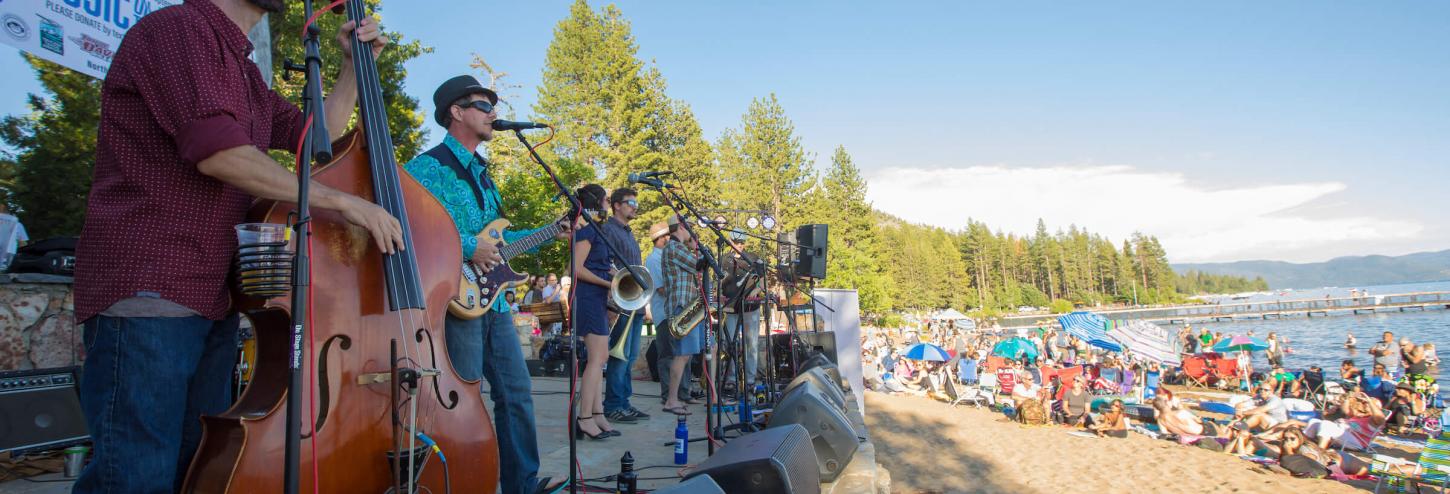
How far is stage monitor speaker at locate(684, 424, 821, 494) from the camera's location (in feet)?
9.46

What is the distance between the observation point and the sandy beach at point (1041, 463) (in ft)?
41.3

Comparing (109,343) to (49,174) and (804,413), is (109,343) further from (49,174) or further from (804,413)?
(49,174)

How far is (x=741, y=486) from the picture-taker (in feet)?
9.51

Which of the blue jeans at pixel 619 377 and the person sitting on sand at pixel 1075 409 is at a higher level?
the blue jeans at pixel 619 377

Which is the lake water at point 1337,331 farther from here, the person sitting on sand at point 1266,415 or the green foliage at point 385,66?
the green foliage at point 385,66

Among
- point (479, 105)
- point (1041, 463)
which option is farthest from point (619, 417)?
point (1041, 463)

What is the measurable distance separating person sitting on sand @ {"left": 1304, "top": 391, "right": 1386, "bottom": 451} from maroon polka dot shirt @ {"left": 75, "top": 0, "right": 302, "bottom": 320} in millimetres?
18945

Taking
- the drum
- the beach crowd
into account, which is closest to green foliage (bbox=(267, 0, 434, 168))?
the drum

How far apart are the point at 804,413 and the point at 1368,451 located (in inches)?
646

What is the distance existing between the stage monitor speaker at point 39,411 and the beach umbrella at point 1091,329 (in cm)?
3016

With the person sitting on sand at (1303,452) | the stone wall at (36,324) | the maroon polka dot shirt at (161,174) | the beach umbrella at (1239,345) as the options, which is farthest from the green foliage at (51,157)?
the beach umbrella at (1239,345)

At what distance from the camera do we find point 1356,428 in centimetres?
1402

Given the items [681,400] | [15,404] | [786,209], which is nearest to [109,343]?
[15,404]

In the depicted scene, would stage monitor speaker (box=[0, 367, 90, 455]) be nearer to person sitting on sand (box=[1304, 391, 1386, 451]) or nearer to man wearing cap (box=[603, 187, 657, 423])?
man wearing cap (box=[603, 187, 657, 423])
